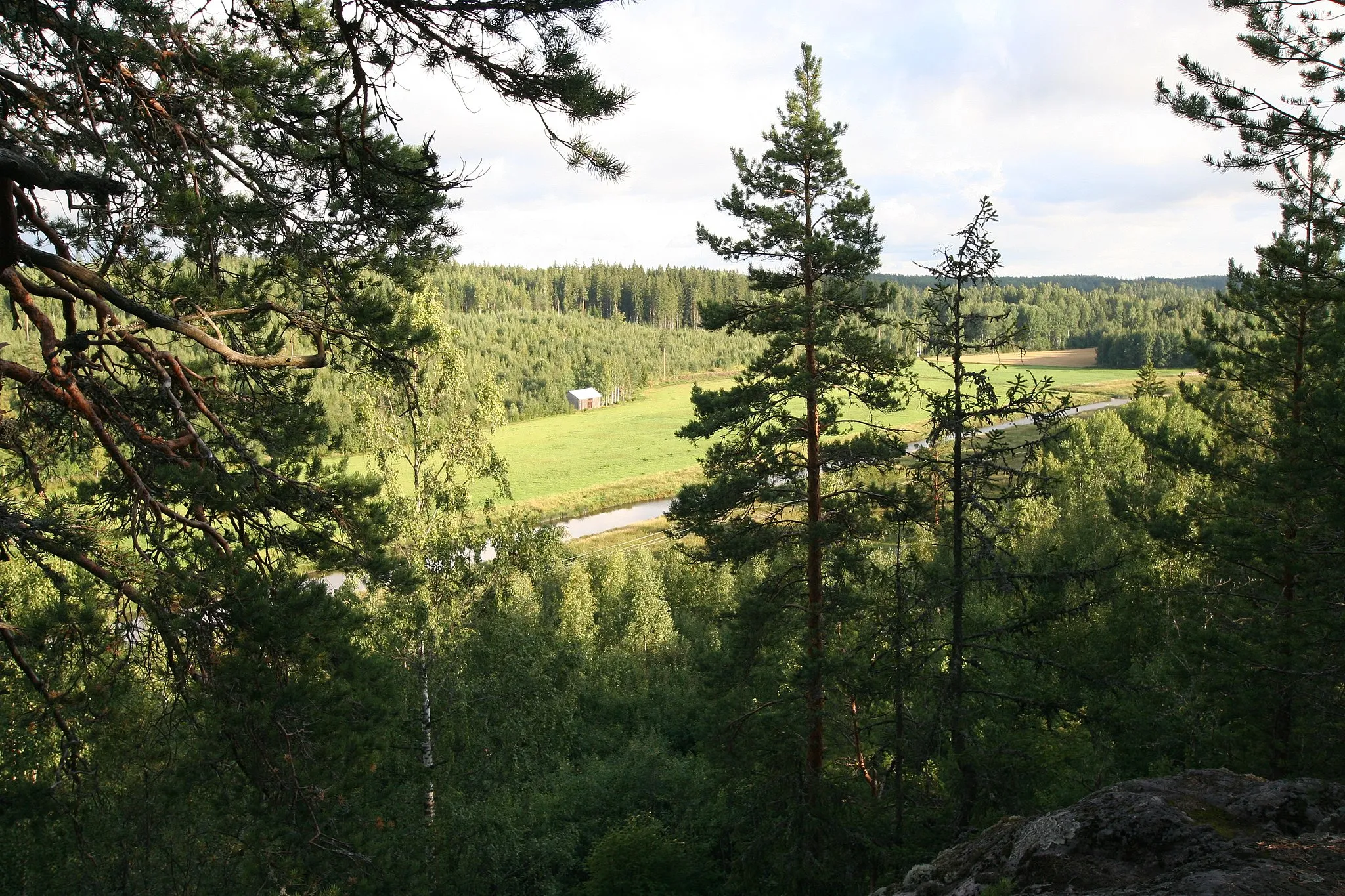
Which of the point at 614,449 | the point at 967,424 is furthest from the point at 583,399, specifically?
the point at 967,424

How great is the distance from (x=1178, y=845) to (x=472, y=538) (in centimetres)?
1371

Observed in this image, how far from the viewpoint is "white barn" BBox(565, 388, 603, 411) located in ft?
288

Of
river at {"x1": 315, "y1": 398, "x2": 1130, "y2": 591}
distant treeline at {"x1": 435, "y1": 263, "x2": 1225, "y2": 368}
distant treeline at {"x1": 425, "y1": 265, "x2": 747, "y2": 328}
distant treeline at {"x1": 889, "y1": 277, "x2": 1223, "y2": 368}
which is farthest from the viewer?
distant treeline at {"x1": 425, "y1": 265, "x2": 747, "y2": 328}

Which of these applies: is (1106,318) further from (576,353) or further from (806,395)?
(806,395)

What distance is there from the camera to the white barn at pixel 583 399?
288 ft

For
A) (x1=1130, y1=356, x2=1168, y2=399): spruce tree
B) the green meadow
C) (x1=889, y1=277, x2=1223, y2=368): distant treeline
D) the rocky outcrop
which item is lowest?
the green meadow

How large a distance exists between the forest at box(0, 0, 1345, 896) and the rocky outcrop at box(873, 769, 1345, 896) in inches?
156

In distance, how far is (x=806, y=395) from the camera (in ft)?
34.9

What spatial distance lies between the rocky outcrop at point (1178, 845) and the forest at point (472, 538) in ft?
13.0

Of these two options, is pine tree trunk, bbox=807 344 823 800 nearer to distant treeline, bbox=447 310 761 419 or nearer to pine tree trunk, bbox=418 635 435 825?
pine tree trunk, bbox=418 635 435 825

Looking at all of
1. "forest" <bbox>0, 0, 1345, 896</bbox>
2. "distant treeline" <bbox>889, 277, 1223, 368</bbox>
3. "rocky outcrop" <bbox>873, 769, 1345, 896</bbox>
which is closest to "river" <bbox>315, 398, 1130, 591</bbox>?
"forest" <bbox>0, 0, 1345, 896</bbox>

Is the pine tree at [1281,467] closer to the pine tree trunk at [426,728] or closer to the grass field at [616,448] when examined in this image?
the pine tree trunk at [426,728]

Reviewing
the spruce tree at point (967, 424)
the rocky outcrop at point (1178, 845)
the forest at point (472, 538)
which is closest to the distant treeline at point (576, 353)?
the forest at point (472, 538)

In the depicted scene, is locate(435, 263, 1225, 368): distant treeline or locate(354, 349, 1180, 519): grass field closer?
locate(354, 349, 1180, 519): grass field
